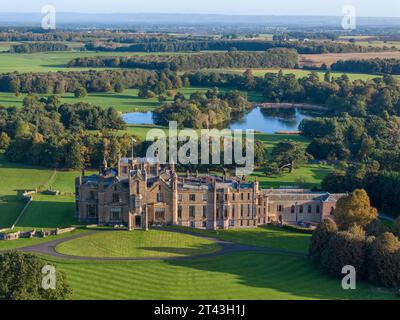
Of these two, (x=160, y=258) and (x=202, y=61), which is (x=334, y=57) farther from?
(x=160, y=258)

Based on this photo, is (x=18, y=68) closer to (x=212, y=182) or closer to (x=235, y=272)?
(x=212, y=182)

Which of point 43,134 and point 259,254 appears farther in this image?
point 43,134

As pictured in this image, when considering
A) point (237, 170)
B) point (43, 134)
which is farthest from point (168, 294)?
point (43, 134)

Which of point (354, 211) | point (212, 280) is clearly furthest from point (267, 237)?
point (212, 280)

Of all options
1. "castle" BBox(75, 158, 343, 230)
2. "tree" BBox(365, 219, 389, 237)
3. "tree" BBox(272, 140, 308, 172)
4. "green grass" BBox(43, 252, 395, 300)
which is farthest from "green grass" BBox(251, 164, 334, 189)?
"green grass" BBox(43, 252, 395, 300)

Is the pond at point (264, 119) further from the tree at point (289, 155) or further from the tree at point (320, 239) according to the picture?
the tree at point (320, 239)

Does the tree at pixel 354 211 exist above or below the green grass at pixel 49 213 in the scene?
above

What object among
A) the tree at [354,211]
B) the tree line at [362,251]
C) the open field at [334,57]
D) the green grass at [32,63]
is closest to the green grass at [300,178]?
the tree at [354,211]
